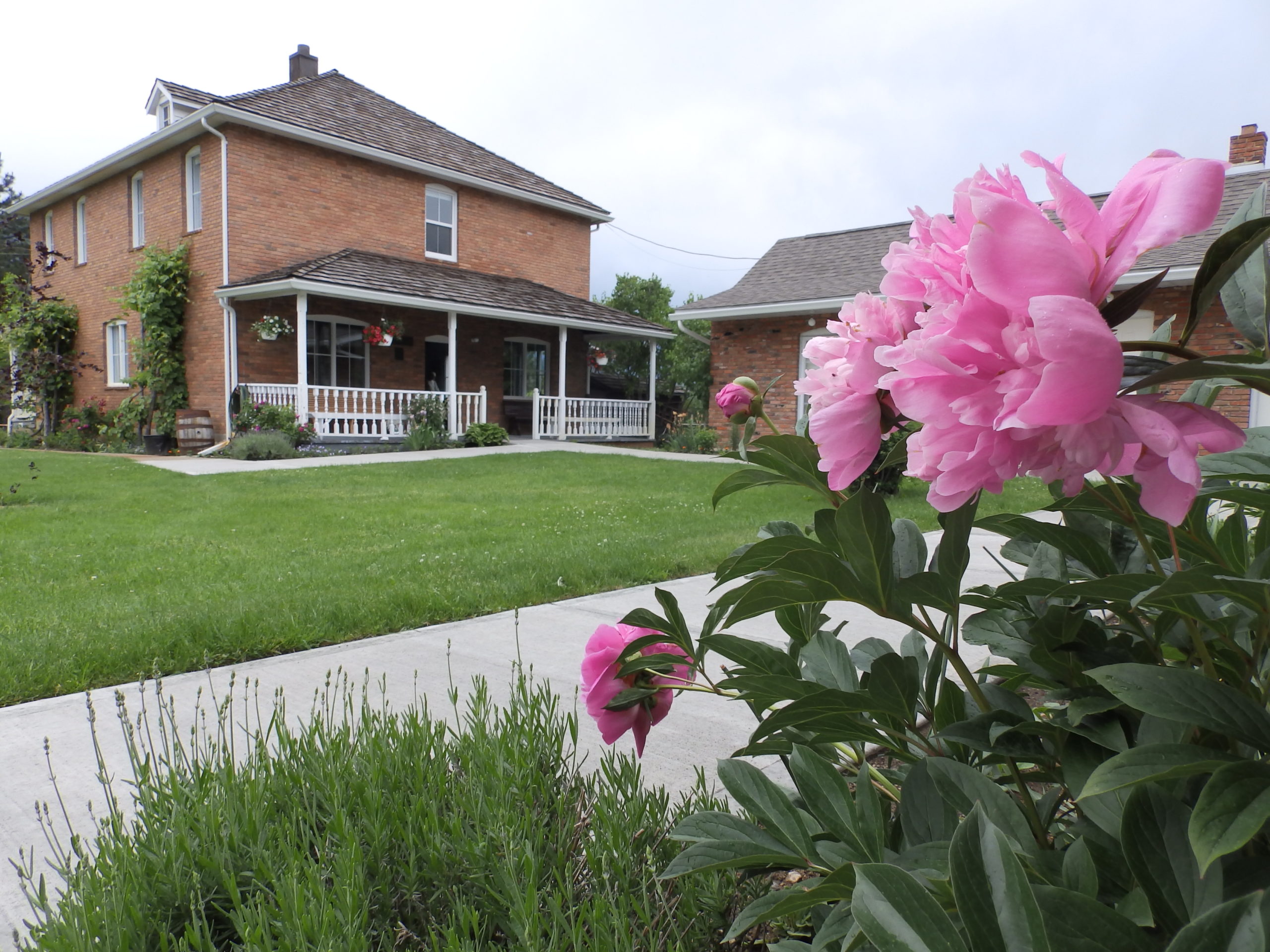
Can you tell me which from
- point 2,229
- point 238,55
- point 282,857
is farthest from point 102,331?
point 2,229

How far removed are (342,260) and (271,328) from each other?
2158 mm

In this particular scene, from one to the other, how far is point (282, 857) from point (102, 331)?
20566mm

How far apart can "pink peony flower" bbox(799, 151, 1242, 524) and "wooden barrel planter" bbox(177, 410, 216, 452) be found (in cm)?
1639

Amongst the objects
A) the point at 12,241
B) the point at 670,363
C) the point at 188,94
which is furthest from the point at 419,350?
the point at 12,241

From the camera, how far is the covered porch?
14.7 metres

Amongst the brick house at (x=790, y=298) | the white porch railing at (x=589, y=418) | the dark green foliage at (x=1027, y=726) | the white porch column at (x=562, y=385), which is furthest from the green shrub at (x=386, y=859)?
the white porch column at (x=562, y=385)

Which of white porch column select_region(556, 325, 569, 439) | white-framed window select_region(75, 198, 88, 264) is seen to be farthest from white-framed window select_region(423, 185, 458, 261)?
white-framed window select_region(75, 198, 88, 264)

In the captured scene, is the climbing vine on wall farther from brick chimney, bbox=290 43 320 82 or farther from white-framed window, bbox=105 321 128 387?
brick chimney, bbox=290 43 320 82

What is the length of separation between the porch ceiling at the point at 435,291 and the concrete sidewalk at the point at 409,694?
38.1ft

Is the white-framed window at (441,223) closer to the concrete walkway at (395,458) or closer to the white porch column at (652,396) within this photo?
the white porch column at (652,396)

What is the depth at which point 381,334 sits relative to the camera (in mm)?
15820

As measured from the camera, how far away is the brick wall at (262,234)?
1511 centimetres

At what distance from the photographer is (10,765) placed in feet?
7.66

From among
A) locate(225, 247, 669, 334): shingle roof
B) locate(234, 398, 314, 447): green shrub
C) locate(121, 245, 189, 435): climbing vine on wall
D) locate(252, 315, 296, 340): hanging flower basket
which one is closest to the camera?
locate(234, 398, 314, 447): green shrub
